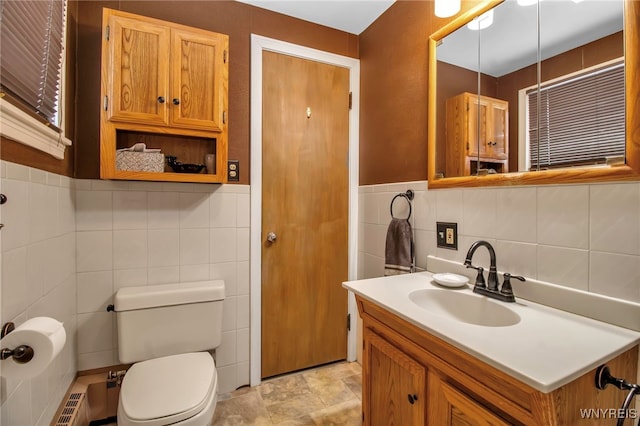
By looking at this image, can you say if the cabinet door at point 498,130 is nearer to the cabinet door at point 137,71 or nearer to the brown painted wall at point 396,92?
the brown painted wall at point 396,92

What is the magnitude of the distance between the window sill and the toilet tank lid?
0.72m

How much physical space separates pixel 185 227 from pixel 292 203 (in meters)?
0.68

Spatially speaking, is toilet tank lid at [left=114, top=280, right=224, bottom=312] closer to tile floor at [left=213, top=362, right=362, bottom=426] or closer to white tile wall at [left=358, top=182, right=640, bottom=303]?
tile floor at [left=213, top=362, right=362, bottom=426]

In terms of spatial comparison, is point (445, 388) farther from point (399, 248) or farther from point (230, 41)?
point (230, 41)

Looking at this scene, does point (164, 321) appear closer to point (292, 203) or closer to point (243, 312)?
point (243, 312)

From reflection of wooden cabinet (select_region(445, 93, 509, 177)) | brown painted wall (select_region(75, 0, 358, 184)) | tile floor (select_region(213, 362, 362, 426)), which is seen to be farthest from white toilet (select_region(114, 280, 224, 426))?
reflection of wooden cabinet (select_region(445, 93, 509, 177))

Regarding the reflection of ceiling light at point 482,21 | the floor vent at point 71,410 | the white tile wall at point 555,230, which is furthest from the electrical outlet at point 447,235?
the floor vent at point 71,410

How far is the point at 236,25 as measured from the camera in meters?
1.83

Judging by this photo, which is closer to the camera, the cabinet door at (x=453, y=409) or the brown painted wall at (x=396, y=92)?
the cabinet door at (x=453, y=409)

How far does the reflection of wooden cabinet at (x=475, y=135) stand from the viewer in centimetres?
123

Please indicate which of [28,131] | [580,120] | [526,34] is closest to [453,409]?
[580,120]

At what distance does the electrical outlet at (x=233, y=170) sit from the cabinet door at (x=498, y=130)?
1371mm

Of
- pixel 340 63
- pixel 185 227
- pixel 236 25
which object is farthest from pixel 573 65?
pixel 185 227

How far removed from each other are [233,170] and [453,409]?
158 cm
